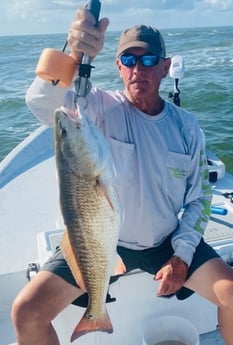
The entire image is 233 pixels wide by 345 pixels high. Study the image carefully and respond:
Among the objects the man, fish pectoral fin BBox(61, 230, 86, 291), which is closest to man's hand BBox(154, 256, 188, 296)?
the man

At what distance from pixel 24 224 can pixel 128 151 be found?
1715mm

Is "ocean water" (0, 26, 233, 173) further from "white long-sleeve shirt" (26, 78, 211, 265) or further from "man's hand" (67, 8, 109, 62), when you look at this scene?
"man's hand" (67, 8, 109, 62)

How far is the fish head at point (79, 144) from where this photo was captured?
1.74 metres

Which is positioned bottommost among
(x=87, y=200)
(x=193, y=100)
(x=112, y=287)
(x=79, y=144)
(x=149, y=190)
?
(x=193, y=100)

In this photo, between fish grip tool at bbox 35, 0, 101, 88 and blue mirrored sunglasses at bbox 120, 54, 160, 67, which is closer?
fish grip tool at bbox 35, 0, 101, 88

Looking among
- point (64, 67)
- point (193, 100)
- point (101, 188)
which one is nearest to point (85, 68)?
point (64, 67)

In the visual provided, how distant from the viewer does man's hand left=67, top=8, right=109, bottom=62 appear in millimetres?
1870

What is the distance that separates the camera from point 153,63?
2.49 m

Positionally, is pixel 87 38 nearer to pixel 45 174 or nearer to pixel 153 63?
pixel 153 63

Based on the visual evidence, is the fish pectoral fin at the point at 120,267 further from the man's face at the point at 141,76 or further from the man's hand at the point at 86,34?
the man's hand at the point at 86,34

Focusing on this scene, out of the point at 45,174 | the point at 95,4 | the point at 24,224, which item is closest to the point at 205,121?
the point at 45,174

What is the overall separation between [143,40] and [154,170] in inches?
27.6

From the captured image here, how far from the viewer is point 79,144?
175cm

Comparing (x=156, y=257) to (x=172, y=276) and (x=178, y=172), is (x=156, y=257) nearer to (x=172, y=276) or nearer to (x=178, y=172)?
(x=172, y=276)
